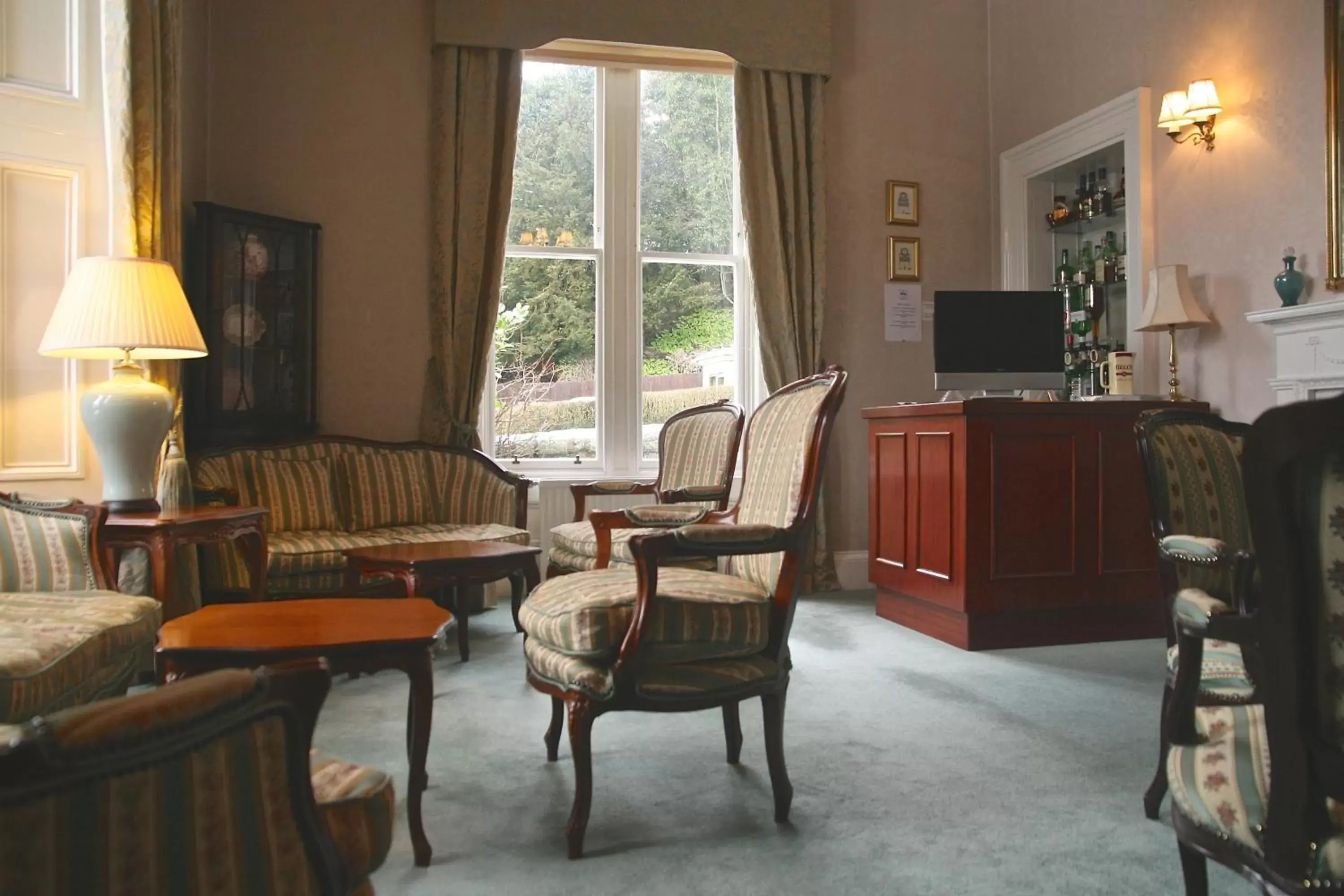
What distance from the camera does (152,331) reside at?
2.97 m

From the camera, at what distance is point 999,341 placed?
4488mm

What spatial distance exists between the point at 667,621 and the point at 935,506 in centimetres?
230

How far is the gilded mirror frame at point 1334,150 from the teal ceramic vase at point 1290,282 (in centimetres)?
9

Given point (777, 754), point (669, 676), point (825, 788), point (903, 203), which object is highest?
point (903, 203)

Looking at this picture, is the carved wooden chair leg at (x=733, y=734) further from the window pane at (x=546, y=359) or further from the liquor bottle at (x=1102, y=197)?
the liquor bottle at (x=1102, y=197)

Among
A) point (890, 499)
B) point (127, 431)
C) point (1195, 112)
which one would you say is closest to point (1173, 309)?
point (1195, 112)

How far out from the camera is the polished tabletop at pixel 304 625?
183 centimetres

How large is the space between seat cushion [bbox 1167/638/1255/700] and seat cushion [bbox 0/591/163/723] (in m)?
2.12

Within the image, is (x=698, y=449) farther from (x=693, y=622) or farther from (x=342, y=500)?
(x=693, y=622)

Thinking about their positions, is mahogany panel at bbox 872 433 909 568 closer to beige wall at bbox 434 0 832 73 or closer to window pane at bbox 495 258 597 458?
window pane at bbox 495 258 597 458

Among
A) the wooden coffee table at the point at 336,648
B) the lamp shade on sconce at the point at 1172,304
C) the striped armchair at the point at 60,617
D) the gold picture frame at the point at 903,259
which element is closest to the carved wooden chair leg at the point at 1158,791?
the wooden coffee table at the point at 336,648

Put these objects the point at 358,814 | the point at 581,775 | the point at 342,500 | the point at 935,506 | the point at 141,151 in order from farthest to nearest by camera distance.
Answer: the point at 342,500 < the point at 935,506 < the point at 141,151 < the point at 581,775 < the point at 358,814

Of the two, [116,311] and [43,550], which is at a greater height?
[116,311]

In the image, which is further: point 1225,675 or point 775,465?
→ point 775,465
